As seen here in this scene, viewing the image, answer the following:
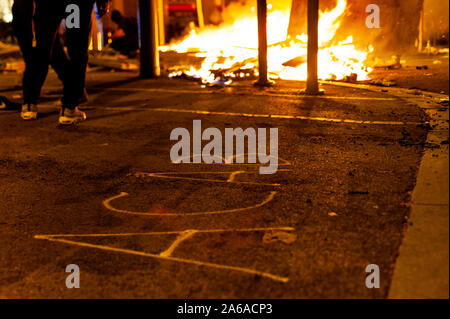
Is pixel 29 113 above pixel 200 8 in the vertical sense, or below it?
below

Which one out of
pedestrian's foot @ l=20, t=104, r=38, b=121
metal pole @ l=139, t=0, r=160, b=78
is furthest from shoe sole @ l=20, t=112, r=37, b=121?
metal pole @ l=139, t=0, r=160, b=78

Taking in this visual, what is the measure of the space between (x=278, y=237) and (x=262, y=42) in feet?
26.4

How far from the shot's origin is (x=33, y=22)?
8.61 metres

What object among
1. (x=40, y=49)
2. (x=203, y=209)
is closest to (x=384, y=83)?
→ (x=40, y=49)

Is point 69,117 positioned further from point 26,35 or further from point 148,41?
point 148,41

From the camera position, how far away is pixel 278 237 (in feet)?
13.0

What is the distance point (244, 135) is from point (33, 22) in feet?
11.4

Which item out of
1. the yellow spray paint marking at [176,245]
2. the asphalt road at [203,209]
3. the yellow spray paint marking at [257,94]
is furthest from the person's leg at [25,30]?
the yellow spray paint marking at [176,245]

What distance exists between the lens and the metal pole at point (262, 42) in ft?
37.2

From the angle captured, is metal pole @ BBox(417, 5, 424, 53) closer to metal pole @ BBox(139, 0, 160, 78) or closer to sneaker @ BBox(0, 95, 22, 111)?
metal pole @ BBox(139, 0, 160, 78)

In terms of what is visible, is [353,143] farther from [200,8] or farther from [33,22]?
[200,8]

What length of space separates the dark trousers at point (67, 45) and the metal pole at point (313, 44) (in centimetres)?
366

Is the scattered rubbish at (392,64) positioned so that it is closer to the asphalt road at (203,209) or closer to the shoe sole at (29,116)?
the asphalt road at (203,209)
